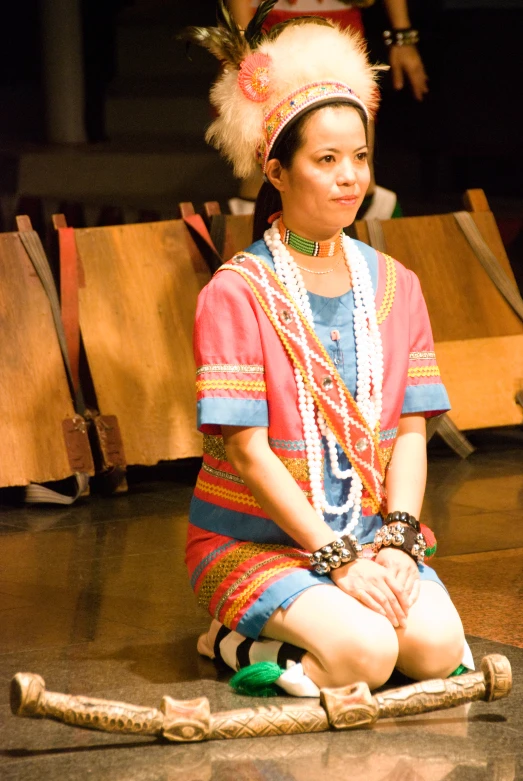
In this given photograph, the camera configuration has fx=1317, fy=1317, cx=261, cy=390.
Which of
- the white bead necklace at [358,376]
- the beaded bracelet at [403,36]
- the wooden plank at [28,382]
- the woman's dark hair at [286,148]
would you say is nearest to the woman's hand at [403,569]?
the white bead necklace at [358,376]

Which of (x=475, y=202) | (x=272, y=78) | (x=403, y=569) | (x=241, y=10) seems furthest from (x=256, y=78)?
(x=475, y=202)

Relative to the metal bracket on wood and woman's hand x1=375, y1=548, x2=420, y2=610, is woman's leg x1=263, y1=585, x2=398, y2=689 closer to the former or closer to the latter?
woman's hand x1=375, y1=548, x2=420, y2=610

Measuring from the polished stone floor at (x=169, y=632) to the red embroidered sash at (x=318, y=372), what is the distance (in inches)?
18.1

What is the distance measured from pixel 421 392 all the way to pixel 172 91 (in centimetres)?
507

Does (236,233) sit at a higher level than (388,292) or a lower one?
lower

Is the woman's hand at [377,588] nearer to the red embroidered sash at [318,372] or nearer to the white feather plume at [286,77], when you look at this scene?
the red embroidered sash at [318,372]

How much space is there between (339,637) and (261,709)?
0.19 meters

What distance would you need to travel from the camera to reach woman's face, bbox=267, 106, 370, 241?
95.3 inches

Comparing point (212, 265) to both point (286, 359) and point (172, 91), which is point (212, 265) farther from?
point (172, 91)

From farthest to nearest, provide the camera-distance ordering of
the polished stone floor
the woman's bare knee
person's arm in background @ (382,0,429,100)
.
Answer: person's arm in background @ (382,0,429,100) < the woman's bare knee < the polished stone floor

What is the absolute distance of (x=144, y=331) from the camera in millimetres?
4094

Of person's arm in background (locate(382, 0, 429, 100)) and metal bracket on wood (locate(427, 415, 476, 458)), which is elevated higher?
person's arm in background (locate(382, 0, 429, 100))

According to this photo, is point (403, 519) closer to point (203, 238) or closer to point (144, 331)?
point (144, 331)

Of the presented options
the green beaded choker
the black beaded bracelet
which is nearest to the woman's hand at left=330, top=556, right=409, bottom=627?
the black beaded bracelet
